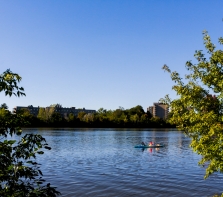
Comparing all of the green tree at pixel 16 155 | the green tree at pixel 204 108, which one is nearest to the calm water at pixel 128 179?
the green tree at pixel 204 108

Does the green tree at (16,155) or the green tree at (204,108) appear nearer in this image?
the green tree at (16,155)

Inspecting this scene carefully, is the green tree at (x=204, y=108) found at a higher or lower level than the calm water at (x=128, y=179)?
higher

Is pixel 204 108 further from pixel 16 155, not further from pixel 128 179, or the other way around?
pixel 128 179

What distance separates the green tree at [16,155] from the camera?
19.1ft

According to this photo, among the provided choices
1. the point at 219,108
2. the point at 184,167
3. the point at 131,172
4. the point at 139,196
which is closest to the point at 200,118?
the point at 219,108

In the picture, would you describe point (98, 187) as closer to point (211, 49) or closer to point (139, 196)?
point (139, 196)

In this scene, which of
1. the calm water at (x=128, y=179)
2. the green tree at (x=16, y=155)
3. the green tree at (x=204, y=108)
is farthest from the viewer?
the calm water at (x=128, y=179)

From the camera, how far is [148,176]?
32312mm

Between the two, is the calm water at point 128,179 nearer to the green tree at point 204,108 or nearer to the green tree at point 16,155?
the green tree at point 204,108

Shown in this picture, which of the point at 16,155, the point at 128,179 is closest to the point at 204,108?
the point at 16,155

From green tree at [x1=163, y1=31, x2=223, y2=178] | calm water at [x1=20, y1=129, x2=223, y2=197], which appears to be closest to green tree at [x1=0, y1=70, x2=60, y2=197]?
green tree at [x1=163, y1=31, x2=223, y2=178]

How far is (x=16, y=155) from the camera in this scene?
251 inches

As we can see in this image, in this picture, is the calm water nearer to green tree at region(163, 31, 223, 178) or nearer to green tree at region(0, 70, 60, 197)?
green tree at region(163, 31, 223, 178)

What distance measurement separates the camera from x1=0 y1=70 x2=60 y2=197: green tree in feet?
19.1
